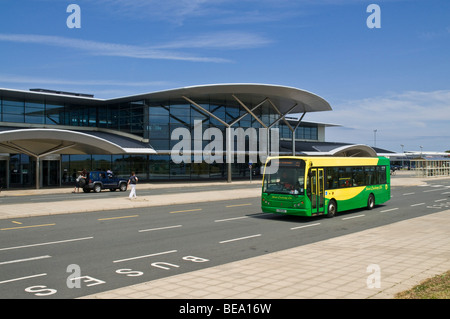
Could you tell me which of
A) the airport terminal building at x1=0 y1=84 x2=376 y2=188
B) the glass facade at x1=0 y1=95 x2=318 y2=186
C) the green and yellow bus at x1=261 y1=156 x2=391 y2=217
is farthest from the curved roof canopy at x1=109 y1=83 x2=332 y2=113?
the green and yellow bus at x1=261 y1=156 x2=391 y2=217

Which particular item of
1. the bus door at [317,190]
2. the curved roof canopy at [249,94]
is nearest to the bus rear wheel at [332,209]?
the bus door at [317,190]

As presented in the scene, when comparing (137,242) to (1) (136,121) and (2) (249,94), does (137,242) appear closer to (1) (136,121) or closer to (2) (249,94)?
(1) (136,121)

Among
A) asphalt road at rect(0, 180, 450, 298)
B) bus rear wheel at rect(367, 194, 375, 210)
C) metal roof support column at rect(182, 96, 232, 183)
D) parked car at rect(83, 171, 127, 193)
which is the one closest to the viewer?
asphalt road at rect(0, 180, 450, 298)

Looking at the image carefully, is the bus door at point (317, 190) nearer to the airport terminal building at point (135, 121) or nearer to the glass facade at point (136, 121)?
the airport terminal building at point (135, 121)

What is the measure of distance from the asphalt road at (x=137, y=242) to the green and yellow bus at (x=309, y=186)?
558mm

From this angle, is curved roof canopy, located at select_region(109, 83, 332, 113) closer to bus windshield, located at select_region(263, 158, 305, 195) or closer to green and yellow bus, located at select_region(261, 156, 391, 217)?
green and yellow bus, located at select_region(261, 156, 391, 217)

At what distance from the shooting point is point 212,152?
174ft

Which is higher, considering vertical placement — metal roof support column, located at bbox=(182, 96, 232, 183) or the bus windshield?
metal roof support column, located at bbox=(182, 96, 232, 183)

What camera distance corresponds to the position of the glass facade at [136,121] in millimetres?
48031

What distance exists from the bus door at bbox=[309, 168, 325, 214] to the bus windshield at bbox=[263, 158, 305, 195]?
46cm

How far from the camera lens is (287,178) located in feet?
57.8

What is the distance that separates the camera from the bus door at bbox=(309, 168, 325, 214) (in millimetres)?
17328
